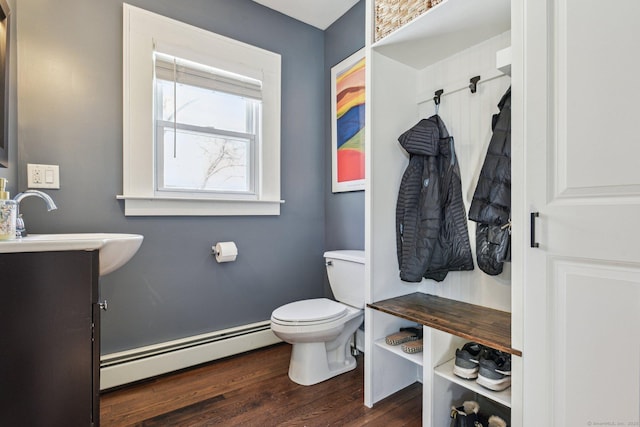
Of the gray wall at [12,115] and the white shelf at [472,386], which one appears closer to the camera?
the white shelf at [472,386]

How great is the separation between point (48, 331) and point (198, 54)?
172 cm

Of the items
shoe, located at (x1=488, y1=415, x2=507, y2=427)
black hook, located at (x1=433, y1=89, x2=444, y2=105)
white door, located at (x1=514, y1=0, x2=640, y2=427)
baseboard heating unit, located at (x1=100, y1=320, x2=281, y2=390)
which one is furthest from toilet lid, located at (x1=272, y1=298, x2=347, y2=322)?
black hook, located at (x1=433, y1=89, x2=444, y2=105)

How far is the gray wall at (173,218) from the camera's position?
1572mm

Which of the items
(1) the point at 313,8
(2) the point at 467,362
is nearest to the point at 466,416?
(2) the point at 467,362

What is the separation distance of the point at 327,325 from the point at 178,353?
954mm

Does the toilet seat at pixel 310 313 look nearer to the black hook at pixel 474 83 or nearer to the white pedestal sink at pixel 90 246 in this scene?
the white pedestal sink at pixel 90 246

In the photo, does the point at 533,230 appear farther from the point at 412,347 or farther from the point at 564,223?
the point at 412,347

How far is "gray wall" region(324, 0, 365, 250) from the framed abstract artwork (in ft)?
0.23

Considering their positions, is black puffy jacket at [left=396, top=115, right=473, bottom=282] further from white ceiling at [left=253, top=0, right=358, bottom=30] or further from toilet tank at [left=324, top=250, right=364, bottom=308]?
white ceiling at [left=253, top=0, right=358, bottom=30]

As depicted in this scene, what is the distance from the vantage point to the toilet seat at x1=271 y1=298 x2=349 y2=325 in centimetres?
165

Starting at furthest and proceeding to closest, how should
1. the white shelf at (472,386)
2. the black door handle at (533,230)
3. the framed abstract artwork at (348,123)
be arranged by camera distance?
the framed abstract artwork at (348,123) → the white shelf at (472,386) → the black door handle at (533,230)

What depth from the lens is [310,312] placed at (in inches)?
68.6

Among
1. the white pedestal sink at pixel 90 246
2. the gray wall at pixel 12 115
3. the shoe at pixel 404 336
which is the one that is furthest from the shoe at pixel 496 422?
the gray wall at pixel 12 115

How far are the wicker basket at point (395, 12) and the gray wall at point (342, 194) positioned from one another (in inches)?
24.4
